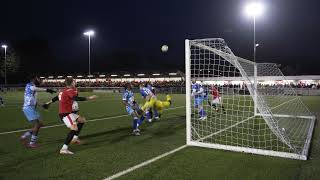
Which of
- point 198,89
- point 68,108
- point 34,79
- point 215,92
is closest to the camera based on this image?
point 68,108

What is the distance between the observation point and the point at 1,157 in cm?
851

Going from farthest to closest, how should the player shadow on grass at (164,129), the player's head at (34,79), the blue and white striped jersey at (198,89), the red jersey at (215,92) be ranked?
the red jersey at (215,92) < the blue and white striped jersey at (198,89) < the player shadow on grass at (164,129) < the player's head at (34,79)

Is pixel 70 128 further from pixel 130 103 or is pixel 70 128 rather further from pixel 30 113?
pixel 130 103

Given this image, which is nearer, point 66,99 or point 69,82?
point 66,99

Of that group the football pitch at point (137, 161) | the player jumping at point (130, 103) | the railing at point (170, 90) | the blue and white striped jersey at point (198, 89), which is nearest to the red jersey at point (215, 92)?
the blue and white striped jersey at point (198, 89)

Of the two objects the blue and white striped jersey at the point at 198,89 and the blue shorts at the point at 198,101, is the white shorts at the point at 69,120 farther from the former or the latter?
the blue shorts at the point at 198,101

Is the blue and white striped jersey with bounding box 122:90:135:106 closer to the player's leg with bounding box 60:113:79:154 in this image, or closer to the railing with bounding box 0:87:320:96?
the player's leg with bounding box 60:113:79:154

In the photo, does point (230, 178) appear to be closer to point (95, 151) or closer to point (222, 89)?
point (95, 151)

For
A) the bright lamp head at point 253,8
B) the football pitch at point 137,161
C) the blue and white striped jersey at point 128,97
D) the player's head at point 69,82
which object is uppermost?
the bright lamp head at point 253,8

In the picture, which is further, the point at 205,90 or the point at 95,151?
the point at 205,90

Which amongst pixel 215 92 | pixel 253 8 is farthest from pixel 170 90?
pixel 215 92

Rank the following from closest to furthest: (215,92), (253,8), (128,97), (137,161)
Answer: (137,161)
(128,97)
(215,92)
(253,8)

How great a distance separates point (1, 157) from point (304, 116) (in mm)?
15220

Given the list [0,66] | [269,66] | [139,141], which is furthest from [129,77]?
[139,141]
